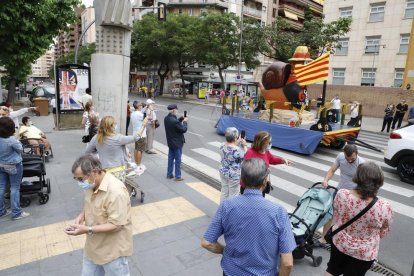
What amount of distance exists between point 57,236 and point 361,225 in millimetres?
4132

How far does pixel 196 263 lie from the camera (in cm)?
403

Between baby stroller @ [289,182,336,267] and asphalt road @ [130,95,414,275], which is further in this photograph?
asphalt road @ [130,95,414,275]

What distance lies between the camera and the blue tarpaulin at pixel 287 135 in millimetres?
10422

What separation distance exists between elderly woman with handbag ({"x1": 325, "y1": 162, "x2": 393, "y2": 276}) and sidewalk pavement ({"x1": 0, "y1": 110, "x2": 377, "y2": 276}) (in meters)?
1.14

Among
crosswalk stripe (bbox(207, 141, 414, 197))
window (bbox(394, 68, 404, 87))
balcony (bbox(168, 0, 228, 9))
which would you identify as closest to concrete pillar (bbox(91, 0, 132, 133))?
crosswalk stripe (bbox(207, 141, 414, 197))

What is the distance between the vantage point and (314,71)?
10.9 meters

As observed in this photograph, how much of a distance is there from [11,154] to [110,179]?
299 cm

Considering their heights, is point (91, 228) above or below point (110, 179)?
below

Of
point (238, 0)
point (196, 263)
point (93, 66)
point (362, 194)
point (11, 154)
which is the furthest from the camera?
point (238, 0)

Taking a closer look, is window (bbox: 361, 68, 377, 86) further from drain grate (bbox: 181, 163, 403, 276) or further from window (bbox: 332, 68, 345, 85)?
drain grate (bbox: 181, 163, 403, 276)

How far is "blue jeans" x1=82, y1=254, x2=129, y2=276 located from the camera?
9.00 ft

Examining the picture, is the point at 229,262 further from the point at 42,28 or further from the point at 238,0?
the point at 238,0

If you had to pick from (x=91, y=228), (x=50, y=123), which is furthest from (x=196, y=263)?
(x=50, y=123)

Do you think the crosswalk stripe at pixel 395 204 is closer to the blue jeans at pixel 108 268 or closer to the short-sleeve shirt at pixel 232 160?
the short-sleeve shirt at pixel 232 160
